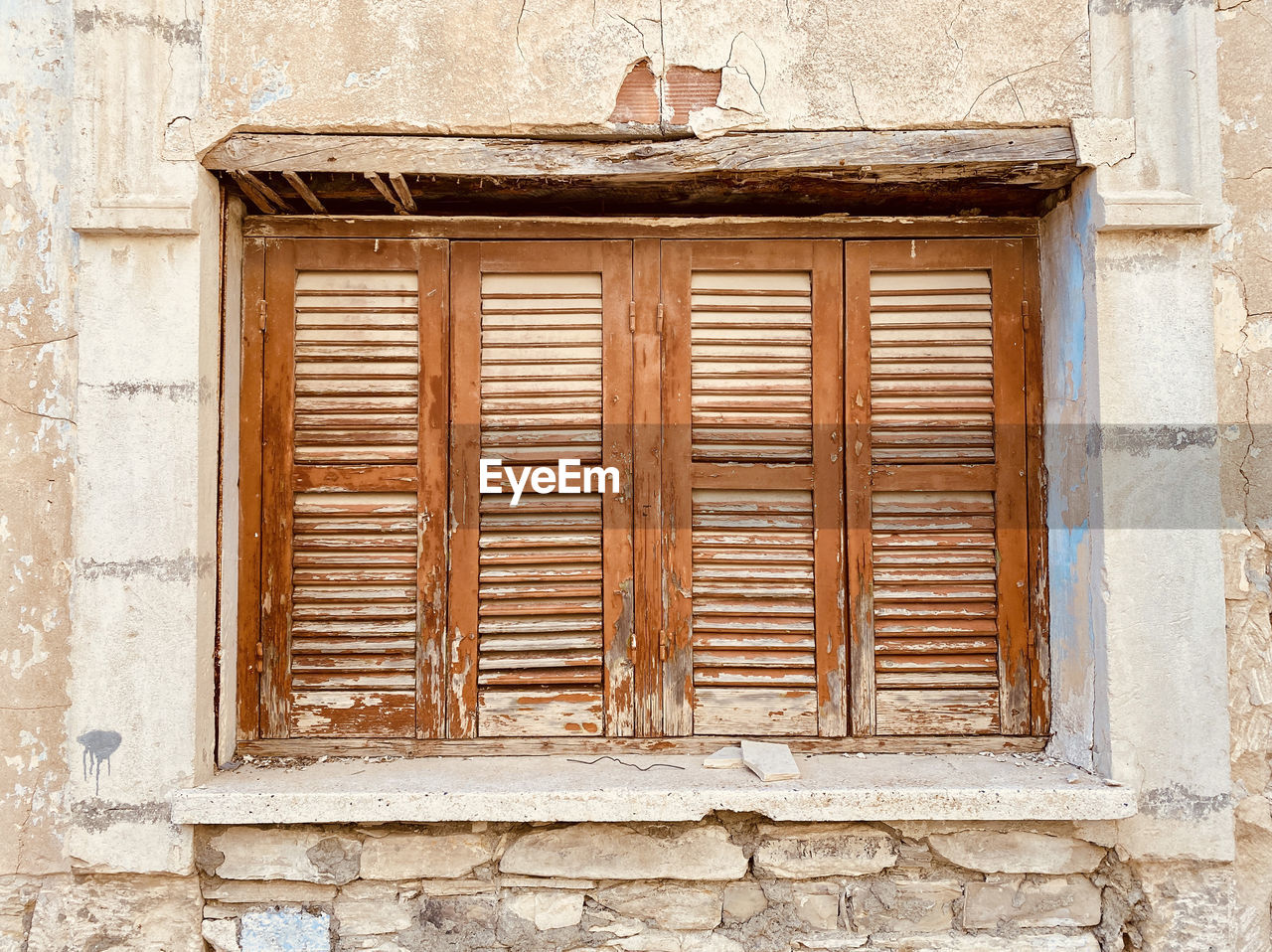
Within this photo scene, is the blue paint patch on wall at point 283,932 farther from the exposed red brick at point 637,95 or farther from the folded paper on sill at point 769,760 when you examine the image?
the exposed red brick at point 637,95

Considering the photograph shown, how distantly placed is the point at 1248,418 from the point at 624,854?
2480 mm

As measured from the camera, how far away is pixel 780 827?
7.89ft

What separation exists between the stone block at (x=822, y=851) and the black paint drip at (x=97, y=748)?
6.71 ft

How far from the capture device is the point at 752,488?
8.82 ft

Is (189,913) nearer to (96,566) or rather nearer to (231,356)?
(96,566)

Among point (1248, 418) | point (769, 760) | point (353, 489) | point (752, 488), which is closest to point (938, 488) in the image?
point (752, 488)

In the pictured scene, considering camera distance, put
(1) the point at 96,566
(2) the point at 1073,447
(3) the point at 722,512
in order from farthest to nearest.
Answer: (3) the point at 722,512 → (2) the point at 1073,447 → (1) the point at 96,566

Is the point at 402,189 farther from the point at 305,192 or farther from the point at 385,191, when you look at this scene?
the point at 305,192

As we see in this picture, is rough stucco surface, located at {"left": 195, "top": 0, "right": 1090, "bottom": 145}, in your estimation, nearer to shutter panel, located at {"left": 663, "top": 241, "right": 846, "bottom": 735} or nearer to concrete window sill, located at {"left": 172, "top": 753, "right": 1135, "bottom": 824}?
shutter panel, located at {"left": 663, "top": 241, "right": 846, "bottom": 735}

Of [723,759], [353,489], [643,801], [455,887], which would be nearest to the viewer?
[643,801]

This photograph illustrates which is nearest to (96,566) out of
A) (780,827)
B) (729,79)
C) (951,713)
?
(780,827)

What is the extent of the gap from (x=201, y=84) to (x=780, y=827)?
3031 millimetres

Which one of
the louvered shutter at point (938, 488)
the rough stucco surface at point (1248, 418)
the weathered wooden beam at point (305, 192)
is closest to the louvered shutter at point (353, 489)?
the weathered wooden beam at point (305, 192)

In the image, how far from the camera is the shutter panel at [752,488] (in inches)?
105
